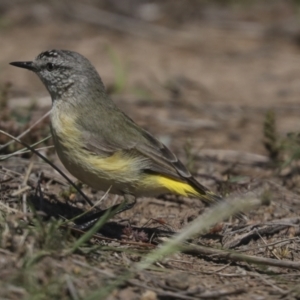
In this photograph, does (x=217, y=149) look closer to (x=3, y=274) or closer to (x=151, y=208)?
(x=151, y=208)

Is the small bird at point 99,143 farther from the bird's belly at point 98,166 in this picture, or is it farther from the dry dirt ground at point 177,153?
the dry dirt ground at point 177,153

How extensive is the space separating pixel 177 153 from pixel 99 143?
2607mm

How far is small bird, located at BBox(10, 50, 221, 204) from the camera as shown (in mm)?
5570

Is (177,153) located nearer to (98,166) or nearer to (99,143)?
(99,143)

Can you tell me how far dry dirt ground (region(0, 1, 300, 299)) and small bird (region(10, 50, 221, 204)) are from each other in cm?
35

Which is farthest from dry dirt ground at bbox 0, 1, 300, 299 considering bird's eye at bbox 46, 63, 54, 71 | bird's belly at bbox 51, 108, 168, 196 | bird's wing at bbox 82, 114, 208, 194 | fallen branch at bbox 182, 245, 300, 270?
bird's eye at bbox 46, 63, 54, 71

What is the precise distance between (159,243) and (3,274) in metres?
1.46

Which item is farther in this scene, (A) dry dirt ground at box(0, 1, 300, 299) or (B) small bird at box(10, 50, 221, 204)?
(B) small bird at box(10, 50, 221, 204)

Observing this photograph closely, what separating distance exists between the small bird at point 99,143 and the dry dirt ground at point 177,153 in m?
0.35

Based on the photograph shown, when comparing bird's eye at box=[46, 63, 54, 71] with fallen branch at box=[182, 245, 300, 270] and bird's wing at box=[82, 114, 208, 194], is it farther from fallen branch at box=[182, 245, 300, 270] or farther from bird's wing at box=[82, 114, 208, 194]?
fallen branch at box=[182, 245, 300, 270]

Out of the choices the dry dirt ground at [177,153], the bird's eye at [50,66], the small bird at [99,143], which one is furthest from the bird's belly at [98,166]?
the bird's eye at [50,66]

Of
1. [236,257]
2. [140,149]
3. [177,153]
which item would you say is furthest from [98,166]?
[177,153]

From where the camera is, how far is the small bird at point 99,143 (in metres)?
5.57

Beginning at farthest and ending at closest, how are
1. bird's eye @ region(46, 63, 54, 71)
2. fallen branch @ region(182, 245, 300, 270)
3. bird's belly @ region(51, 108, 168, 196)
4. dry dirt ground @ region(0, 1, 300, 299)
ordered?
bird's eye @ region(46, 63, 54, 71) < bird's belly @ region(51, 108, 168, 196) < fallen branch @ region(182, 245, 300, 270) < dry dirt ground @ region(0, 1, 300, 299)
